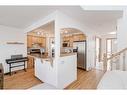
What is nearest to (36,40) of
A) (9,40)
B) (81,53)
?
(9,40)

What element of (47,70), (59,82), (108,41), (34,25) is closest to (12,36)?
(34,25)

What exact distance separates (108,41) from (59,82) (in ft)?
20.8

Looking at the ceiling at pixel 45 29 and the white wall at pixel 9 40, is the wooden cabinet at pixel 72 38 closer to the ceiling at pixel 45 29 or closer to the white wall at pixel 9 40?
the ceiling at pixel 45 29

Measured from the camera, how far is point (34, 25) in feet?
14.9

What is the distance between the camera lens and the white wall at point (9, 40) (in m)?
4.57

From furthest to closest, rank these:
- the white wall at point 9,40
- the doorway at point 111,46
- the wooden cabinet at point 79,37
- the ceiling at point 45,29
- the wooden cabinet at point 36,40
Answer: the doorway at point 111,46 → the wooden cabinet at point 36,40 → the wooden cabinet at point 79,37 → the ceiling at point 45,29 → the white wall at point 9,40

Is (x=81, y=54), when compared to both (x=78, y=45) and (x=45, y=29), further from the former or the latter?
(x=45, y=29)

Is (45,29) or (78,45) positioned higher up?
(45,29)

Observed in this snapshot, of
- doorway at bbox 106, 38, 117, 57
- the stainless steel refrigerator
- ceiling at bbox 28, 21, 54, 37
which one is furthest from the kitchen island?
doorway at bbox 106, 38, 117, 57

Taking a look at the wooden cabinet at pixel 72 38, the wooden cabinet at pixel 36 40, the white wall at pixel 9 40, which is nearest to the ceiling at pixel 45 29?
the wooden cabinet at pixel 36 40

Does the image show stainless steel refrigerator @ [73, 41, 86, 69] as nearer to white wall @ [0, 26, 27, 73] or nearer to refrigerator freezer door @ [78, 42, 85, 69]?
refrigerator freezer door @ [78, 42, 85, 69]

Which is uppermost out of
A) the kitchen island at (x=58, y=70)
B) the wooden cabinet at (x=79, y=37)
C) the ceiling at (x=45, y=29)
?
the ceiling at (x=45, y=29)

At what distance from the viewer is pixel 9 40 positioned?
4836 millimetres

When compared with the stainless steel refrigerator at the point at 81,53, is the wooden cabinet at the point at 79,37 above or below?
above
